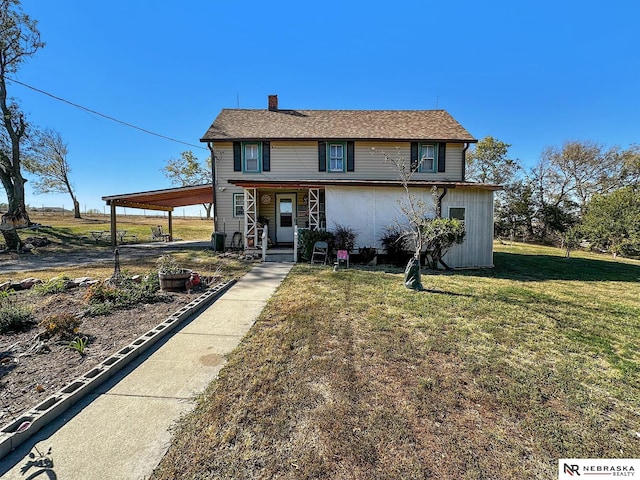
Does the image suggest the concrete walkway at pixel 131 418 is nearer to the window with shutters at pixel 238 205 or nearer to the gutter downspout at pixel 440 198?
the gutter downspout at pixel 440 198

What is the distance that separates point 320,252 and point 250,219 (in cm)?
364

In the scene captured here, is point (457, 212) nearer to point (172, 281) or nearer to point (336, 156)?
point (336, 156)

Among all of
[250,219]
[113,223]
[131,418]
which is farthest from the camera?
[113,223]

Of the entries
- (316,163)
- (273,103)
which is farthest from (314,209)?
(273,103)

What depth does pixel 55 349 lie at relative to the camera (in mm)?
3508

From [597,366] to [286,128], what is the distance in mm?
13327

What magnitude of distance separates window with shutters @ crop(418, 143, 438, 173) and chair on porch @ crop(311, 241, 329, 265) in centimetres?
679

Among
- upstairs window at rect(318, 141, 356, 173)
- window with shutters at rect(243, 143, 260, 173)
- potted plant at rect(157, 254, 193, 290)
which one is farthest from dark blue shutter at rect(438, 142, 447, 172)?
potted plant at rect(157, 254, 193, 290)

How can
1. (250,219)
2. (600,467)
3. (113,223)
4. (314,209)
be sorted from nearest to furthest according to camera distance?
(600,467)
(250,219)
(314,209)
(113,223)

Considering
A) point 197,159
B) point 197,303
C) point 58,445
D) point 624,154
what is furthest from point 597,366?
point 197,159

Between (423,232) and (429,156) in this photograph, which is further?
(429,156)

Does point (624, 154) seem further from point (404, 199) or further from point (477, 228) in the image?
point (404, 199)

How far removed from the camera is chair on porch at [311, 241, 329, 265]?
934cm

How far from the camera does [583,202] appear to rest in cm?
2502
